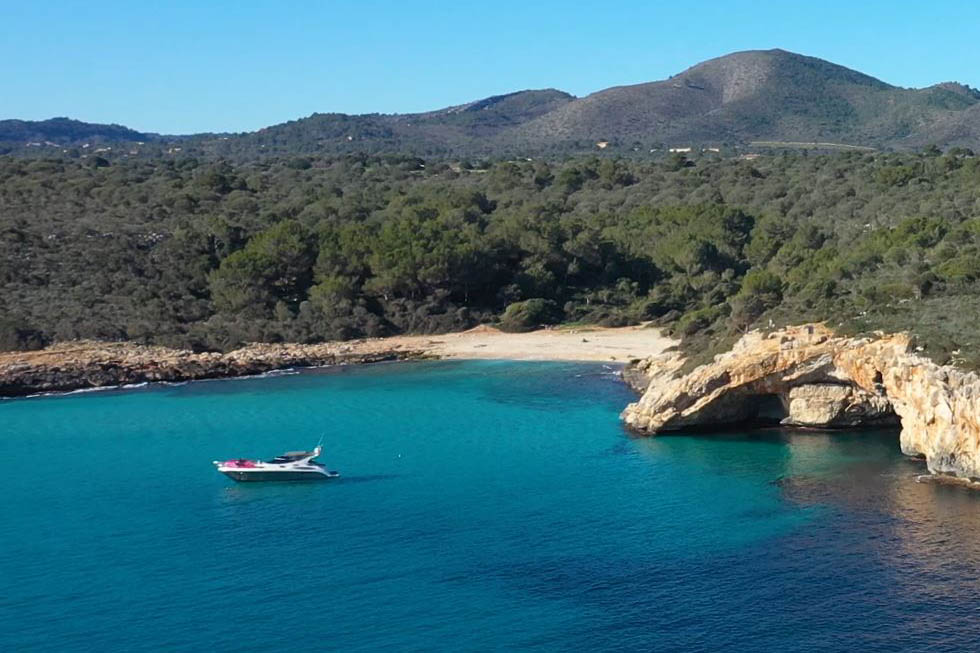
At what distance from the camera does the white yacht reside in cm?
3161

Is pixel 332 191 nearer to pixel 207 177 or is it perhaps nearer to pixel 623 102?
pixel 207 177

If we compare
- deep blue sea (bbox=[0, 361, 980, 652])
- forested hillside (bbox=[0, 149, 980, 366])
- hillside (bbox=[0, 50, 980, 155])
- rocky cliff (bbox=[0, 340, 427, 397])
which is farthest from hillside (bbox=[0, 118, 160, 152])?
deep blue sea (bbox=[0, 361, 980, 652])

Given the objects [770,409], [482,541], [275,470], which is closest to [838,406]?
[770,409]

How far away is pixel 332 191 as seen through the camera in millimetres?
80375

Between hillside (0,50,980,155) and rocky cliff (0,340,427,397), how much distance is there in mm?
85456

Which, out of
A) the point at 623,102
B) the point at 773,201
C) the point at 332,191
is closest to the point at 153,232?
the point at 332,191

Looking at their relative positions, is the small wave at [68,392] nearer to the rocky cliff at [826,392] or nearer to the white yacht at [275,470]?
the white yacht at [275,470]

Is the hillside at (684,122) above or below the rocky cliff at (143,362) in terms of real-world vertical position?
above

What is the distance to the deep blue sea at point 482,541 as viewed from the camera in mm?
21234

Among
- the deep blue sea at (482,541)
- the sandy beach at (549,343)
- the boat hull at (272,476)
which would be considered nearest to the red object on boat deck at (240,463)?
the boat hull at (272,476)

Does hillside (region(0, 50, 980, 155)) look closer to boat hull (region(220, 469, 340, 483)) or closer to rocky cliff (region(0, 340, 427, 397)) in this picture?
rocky cliff (region(0, 340, 427, 397))

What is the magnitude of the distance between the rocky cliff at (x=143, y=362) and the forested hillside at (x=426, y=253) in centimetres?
139

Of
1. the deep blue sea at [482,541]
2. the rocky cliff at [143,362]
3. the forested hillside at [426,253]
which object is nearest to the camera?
the deep blue sea at [482,541]

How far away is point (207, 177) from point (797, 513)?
185ft
